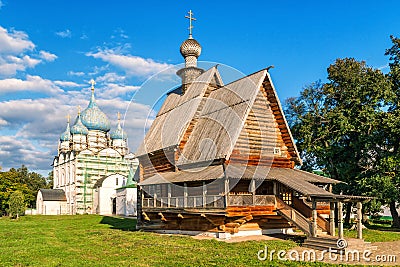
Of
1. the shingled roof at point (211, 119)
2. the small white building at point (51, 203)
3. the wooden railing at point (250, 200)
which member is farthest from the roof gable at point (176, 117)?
the small white building at point (51, 203)

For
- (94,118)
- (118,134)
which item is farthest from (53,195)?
(94,118)

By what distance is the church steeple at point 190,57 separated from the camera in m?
31.6

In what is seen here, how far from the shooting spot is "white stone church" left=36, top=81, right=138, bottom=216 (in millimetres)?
61344

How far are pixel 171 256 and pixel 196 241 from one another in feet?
14.0

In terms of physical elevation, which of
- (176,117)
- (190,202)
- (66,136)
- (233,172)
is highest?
(66,136)

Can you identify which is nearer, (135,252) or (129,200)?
(135,252)

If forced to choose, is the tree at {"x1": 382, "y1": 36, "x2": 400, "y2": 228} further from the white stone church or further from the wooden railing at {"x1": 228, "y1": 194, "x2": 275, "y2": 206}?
the white stone church

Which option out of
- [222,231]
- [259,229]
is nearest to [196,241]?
[222,231]

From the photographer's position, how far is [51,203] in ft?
212

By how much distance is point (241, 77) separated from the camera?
24.3 meters

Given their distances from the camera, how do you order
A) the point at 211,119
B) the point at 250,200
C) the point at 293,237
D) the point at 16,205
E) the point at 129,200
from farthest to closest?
the point at 129,200 < the point at 16,205 < the point at 211,119 < the point at 293,237 < the point at 250,200

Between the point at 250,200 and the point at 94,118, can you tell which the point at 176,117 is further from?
the point at 94,118

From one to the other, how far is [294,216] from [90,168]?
164ft

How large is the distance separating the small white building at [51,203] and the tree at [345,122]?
149 ft
